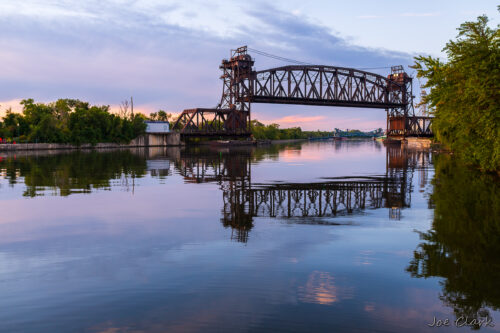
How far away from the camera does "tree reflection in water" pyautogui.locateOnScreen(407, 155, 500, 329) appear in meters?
7.36

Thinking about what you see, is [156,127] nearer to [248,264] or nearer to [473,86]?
[473,86]

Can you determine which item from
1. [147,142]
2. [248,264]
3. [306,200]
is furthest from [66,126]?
[248,264]

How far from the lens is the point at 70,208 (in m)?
16.8

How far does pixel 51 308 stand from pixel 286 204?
11.8m

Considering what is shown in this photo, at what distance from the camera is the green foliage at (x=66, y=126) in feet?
336

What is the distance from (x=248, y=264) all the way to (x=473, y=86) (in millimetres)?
21728

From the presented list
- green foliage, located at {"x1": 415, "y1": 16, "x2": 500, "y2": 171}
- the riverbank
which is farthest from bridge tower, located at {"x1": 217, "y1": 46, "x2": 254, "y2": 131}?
green foliage, located at {"x1": 415, "y1": 16, "x2": 500, "y2": 171}

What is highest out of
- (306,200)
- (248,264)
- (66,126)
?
(66,126)

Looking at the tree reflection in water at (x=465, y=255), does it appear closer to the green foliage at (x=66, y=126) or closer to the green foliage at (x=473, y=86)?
the green foliage at (x=473, y=86)

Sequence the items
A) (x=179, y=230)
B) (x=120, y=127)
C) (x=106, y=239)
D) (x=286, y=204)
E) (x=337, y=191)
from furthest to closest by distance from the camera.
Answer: (x=120, y=127), (x=337, y=191), (x=286, y=204), (x=179, y=230), (x=106, y=239)

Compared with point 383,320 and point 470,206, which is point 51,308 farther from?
point 470,206

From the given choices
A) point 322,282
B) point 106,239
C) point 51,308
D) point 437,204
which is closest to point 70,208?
point 106,239

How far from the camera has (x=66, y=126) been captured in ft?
366

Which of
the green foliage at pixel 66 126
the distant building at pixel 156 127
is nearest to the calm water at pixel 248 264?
the green foliage at pixel 66 126
